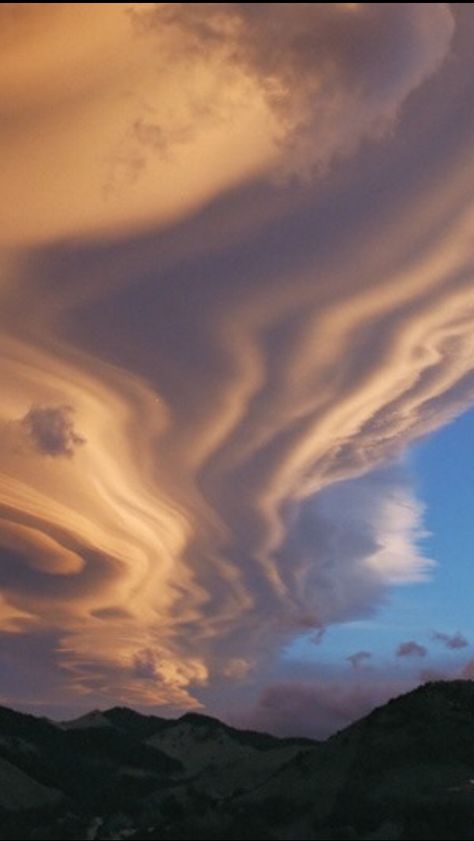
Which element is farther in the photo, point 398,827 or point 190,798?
point 190,798

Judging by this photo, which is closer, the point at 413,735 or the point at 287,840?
the point at 287,840

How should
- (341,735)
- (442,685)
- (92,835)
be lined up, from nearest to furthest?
(92,835) → (341,735) → (442,685)

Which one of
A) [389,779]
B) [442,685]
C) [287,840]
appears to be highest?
[442,685]

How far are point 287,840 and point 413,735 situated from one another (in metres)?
41.9

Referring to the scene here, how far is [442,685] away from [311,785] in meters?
46.0

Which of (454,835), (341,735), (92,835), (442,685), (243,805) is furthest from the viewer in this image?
(442,685)

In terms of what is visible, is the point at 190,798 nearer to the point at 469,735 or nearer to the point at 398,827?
the point at 469,735

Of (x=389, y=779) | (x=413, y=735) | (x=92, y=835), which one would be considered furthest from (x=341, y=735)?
(x=92, y=835)

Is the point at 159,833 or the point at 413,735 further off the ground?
the point at 413,735

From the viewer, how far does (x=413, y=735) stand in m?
170

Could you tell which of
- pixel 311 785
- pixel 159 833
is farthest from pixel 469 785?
pixel 159 833

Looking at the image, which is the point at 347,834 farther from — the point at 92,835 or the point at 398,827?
the point at 92,835

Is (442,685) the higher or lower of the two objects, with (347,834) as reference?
higher

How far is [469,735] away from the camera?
174125 millimetres
